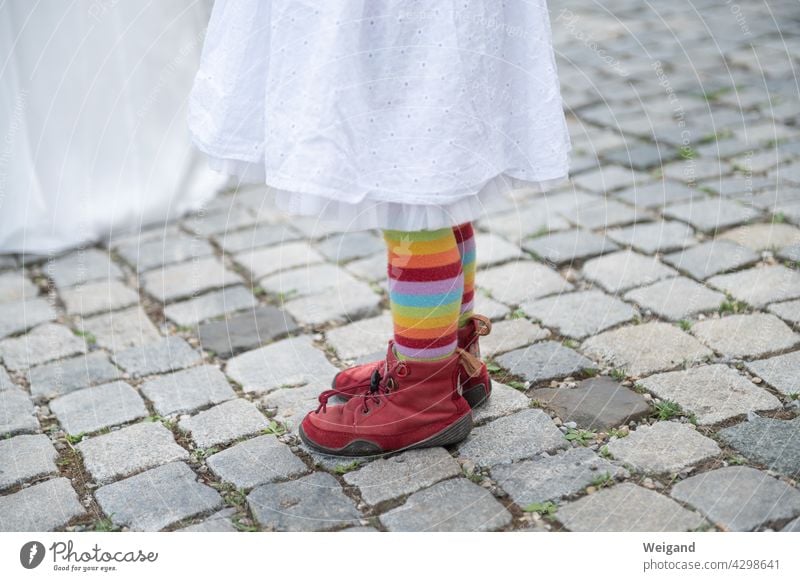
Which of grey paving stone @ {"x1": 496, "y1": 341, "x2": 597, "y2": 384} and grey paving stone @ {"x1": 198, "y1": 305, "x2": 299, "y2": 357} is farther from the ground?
grey paving stone @ {"x1": 198, "y1": 305, "x2": 299, "y2": 357}

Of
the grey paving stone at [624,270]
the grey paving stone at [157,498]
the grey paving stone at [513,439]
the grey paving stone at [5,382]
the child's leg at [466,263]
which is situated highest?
the child's leg at [466,263]

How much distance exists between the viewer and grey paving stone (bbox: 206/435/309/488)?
154cm

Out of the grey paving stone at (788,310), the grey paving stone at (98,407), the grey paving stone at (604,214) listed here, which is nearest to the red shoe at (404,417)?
the grey paving stone at (98,407)

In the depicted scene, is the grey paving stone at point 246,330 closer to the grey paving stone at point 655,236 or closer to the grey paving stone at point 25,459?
the grey paving stone at point 25,459

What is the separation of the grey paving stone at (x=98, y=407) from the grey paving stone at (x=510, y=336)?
73cm

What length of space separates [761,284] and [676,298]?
0.21m

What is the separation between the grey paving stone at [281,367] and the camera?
6.18 feet

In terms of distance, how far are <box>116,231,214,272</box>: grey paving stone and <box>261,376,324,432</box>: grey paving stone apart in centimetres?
80

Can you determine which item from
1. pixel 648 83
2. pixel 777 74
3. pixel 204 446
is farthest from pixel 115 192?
pixel 777 74

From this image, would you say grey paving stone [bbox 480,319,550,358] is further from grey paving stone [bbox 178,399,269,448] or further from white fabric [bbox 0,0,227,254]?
white fabric [bbox 0,0,227,254]

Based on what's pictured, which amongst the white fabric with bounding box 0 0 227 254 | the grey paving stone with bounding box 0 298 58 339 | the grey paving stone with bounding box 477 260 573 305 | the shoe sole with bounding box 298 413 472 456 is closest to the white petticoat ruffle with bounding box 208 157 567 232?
the shoe sole with bounding box 298 413 472 456

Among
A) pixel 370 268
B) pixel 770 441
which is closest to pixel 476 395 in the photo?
pixel 770 441

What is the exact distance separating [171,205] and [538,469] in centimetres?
176
